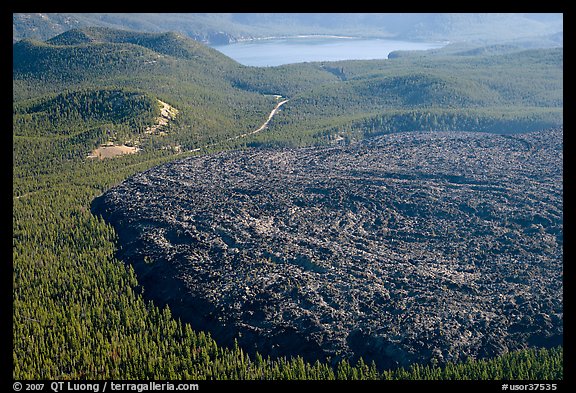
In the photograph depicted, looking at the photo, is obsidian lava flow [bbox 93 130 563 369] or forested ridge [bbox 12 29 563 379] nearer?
forested ridge [bbox 12 29 563 379]

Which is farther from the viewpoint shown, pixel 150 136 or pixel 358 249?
pixel 150 136

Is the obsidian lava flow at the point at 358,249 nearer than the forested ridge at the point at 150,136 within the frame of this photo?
No

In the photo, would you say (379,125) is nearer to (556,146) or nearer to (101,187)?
(556,146)

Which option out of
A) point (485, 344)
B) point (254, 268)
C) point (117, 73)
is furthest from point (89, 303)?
point (117, 73)

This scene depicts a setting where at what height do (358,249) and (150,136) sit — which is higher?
(150,136)
